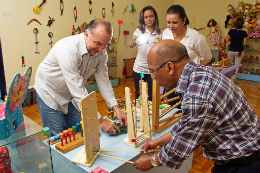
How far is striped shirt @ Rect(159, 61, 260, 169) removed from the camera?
0.93m

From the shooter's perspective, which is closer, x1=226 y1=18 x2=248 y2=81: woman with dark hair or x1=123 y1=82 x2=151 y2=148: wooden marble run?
x1=123 y1=82 x2=151 y2=148: wooden marble run

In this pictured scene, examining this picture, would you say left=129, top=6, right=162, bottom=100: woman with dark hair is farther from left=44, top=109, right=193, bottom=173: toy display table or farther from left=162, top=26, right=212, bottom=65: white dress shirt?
left=44, top=109, right=193, bottom=173: toy display table

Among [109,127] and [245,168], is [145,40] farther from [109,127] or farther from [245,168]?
[245,168]

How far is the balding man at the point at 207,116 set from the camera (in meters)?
0.93

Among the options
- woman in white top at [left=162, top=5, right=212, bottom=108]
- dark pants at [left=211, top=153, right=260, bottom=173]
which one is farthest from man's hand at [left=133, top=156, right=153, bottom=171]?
woman in white top at [left=162, top=5, right=212, bottom=108]

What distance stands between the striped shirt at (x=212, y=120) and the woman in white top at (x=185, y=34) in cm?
139

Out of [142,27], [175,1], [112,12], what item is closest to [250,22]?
[175,1]

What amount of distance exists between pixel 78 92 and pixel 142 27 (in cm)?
173

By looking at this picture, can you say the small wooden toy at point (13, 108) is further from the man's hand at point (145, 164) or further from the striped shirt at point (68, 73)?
the man's hand at point (145, 164)

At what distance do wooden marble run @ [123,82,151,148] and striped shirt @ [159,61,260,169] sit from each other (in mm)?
490

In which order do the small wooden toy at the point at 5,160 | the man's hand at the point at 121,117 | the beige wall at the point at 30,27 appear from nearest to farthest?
the small wooden toy at the point at 5,160 → the man's hand at the point at 121,117 → the beige wall at the point at 30,27

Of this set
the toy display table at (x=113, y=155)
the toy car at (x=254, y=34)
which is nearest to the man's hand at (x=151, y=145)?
the toy display table at (x=113, y=155)

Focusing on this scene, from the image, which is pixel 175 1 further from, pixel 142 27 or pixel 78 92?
pixel 78 92

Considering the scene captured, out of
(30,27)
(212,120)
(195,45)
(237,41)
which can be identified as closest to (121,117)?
(212,120)
